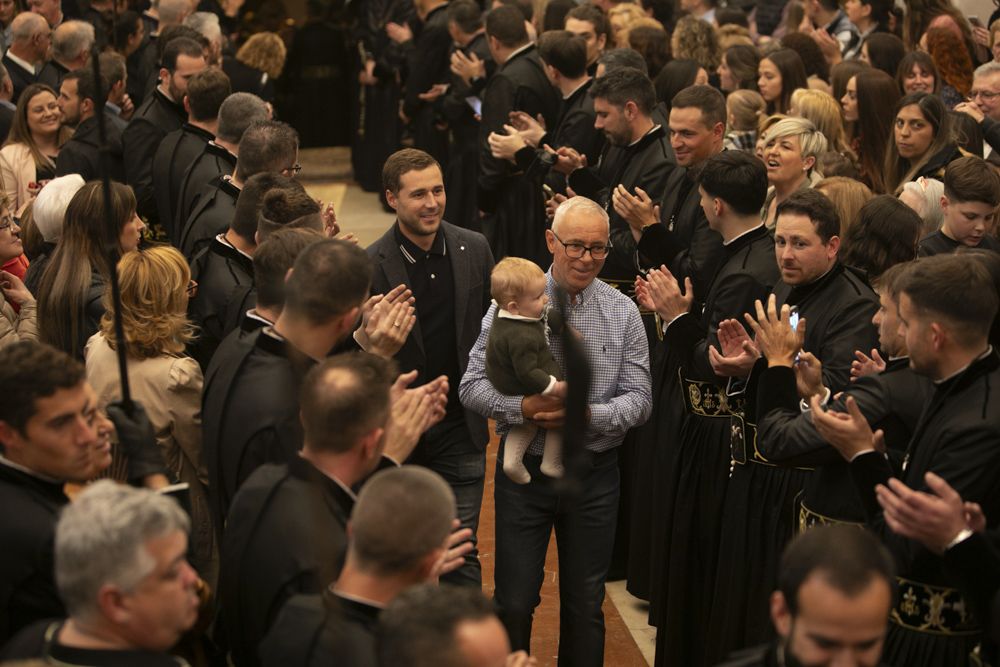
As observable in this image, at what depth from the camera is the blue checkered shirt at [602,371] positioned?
4.89 metres

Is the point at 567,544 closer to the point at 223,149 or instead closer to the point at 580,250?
the point at 580,250

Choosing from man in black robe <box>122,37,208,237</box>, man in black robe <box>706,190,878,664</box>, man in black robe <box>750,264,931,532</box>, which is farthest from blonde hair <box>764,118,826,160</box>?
man in black robe <box>122,37,208,237</box>

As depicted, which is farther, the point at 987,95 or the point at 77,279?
the point at 987,95

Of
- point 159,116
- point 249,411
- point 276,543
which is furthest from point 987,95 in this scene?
point 276,543

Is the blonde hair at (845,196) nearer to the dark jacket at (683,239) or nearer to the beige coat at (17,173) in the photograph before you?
the dark jacket at (683,239)

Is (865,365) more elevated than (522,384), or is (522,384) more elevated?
(865,365)

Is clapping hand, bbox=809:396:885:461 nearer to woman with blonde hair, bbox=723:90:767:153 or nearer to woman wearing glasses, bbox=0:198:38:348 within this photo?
woman wearing glasses, bbox=0:198:38:348

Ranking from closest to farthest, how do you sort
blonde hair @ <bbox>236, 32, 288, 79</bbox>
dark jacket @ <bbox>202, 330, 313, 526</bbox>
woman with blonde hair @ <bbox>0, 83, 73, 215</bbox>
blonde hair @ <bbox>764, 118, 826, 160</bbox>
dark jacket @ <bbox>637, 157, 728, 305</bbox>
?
1. dark jacket @ <bbox>202, 330, 313, 526</bbox>
2. dark jacket @ <bbox>637, 157, 728, 305</bbox>
3. blonde hair @ <bbox>764, 118, 826, 160</bbox>
4. woman with blonde hair @ <bbox>0, 83, 73, 215</bbox>
5. blonde hair @ <bbox>236, 32, 288, 79</bbox>

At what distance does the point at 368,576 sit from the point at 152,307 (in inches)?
83.0

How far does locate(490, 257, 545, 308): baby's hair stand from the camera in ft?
15.8

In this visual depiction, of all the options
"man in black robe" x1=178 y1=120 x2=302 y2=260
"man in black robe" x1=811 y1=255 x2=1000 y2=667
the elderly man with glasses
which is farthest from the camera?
"man in black robe" x1=178 y1=120 x2=302 y2=260

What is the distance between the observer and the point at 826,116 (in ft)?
24.4

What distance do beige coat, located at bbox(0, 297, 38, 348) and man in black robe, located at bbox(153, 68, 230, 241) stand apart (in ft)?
6.64

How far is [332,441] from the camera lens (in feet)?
11.4
